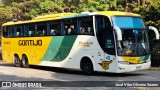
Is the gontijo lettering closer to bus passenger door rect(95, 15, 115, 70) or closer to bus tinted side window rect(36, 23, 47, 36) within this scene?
bus tinted side window rect(36, 23, 47, 36)

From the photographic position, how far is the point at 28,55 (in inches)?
993

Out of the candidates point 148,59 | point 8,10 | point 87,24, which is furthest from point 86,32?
point 8,10

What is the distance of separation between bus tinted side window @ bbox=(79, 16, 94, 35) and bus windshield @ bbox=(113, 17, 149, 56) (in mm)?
1545

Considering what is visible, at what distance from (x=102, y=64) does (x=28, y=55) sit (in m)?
8.14

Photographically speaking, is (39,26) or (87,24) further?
(39,26)

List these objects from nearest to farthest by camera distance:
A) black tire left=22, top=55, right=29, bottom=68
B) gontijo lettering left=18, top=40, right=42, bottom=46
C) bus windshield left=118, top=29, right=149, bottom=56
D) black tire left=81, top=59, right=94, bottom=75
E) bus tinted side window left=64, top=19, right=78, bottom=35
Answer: bus windshield left=118, top=29, right=149, bottom=56
black tire left=81, top=59, right=94, bottom=75
bus tinted side window left=64, top=19, right=78, bottom=35
gontijo lettering left=18, top=40, right=42, bottom=46
black tire left=22, top=55, right=29, bottom=68

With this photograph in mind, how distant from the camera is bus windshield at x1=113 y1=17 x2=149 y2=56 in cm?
1784

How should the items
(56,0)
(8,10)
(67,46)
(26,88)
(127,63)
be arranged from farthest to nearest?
(8,10)
(56,0)
(67,46)
(127,63)
(26,88)

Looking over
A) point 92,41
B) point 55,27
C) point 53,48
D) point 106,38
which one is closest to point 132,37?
point 106,38

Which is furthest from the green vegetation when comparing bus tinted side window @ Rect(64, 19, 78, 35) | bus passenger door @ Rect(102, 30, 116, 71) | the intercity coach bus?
bus passenger door @ Rect(102, 30, 116, 71)

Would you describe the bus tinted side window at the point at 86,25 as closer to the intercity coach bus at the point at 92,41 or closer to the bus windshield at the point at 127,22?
the intercity coach bus at the point at 92,41

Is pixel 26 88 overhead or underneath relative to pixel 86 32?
underneath

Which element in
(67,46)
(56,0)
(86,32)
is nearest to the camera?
(86,32)

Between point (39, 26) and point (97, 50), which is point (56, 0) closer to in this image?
point (39, 26)
